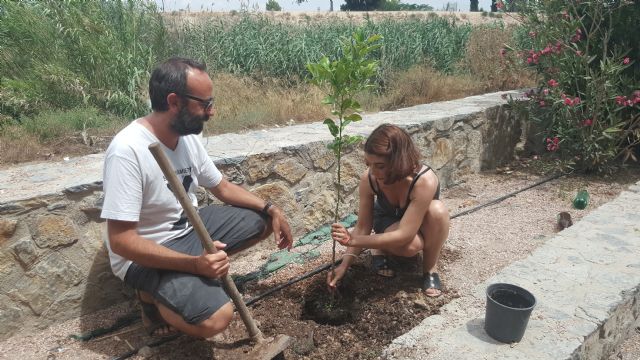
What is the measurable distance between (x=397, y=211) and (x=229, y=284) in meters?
1.11

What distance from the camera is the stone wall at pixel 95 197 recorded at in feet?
7.95

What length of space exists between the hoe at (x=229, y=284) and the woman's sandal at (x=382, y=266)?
0.83m

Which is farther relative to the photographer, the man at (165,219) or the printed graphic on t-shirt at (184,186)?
the printed graphic on t-shirt at (184,186)

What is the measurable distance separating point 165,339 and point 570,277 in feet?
6.93

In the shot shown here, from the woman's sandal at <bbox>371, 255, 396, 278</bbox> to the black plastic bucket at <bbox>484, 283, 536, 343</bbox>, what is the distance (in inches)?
32.1

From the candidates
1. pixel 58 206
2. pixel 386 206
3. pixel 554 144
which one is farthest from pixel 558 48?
pixel 58 206

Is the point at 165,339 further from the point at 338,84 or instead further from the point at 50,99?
the point at 50,99

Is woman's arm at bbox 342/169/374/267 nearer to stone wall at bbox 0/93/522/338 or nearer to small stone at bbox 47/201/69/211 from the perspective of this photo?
stone wall at bbox 0/93/522/338

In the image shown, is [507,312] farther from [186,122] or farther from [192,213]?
[186,122]

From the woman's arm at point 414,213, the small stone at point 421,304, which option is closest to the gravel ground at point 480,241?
the small stone at point 421,304

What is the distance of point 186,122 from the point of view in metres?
2.28

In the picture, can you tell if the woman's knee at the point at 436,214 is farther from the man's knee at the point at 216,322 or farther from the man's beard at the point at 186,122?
the man's beard at the point at 186,122

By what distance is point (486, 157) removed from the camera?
5469 millimetres

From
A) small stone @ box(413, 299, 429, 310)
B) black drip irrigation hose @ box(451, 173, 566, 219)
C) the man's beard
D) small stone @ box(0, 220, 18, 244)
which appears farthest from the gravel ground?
the man's beard
